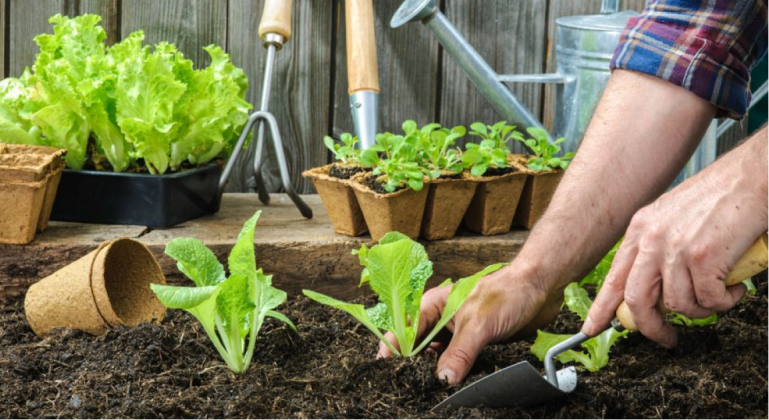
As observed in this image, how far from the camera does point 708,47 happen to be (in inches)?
51.6

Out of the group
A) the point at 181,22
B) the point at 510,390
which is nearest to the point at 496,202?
the point at 510,390

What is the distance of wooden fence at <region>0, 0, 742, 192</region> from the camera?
229 cm

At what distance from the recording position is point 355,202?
1.81 m

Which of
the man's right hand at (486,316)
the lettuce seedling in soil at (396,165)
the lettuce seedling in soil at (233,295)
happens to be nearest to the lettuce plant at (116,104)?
the lettuce seedling in soil at (396,165)

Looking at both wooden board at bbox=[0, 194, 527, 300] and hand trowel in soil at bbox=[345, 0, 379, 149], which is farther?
hand trowel in soil at bbox=[345, 0, 379, 149]

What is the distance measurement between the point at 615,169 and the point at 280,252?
74cm

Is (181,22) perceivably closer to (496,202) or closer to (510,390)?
(496,202)

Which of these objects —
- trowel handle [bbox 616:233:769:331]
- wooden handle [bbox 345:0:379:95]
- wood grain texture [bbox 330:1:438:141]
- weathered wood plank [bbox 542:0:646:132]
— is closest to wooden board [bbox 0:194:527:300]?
wooden handle [bbox 345:0:379:95]

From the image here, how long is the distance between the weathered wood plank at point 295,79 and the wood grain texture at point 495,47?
0.33 metres

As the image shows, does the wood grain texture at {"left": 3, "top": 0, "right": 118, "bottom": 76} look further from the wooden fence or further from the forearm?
the forearm

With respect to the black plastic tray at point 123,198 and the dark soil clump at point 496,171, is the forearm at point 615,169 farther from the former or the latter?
the black plastic tray at point 123,198

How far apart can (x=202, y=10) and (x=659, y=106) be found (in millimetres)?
1371

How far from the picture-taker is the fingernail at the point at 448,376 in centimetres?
125

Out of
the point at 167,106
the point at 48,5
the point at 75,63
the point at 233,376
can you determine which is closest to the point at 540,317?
the point at 233,376
